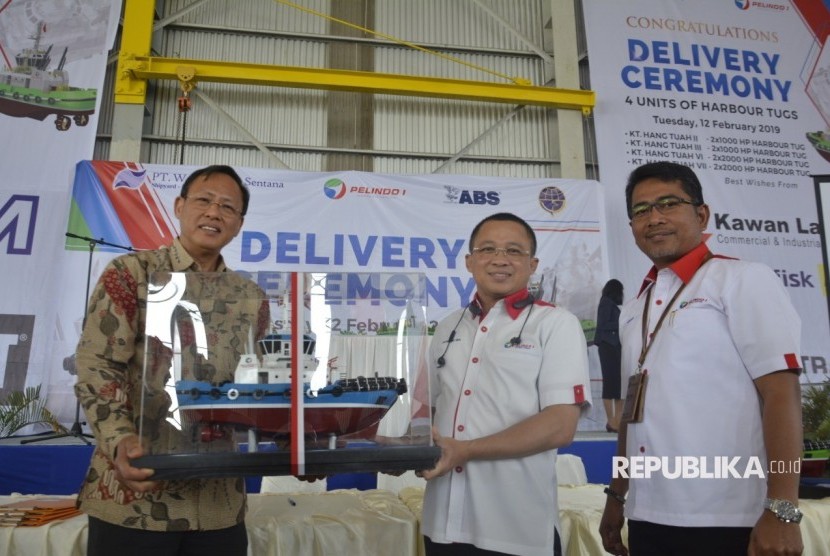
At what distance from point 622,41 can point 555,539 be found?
247 inches

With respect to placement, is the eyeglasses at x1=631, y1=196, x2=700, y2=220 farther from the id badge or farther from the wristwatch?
the wristwatch

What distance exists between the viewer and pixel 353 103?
21.5ft

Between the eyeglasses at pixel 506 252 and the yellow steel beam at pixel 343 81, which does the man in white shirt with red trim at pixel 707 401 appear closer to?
the eyeglasses at pixel 506 252

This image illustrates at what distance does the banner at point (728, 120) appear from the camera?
5.95m

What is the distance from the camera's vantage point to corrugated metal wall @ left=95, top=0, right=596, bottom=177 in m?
6.26

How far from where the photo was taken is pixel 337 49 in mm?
6719

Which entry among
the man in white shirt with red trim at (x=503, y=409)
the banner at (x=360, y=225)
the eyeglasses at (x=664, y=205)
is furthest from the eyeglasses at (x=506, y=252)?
the banner at (x=360, y=225)

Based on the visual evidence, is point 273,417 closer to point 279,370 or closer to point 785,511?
point 279,370

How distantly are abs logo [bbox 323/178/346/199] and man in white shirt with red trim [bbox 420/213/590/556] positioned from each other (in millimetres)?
4036

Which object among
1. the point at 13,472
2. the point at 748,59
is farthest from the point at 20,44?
the point at 748,59

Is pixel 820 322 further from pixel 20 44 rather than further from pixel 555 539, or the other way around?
pixel 20 44

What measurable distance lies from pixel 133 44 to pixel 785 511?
21.8 ft

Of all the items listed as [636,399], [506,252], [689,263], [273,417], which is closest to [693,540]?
[636,399]

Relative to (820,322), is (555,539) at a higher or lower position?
lower
